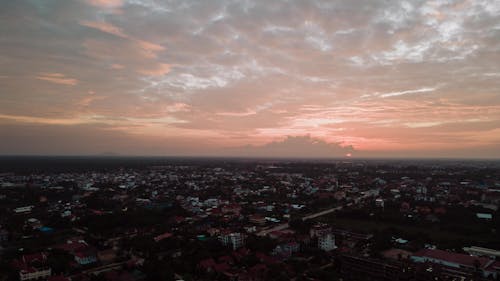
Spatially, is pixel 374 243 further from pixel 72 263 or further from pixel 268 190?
pixel 268 190

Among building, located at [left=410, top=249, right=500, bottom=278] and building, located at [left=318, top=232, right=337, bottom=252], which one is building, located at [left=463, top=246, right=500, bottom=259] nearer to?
building, located at [left=410, top=249, right=500, bottom=278]

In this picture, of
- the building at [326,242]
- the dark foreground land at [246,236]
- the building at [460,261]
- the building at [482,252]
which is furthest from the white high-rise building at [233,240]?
the building at [482,252]

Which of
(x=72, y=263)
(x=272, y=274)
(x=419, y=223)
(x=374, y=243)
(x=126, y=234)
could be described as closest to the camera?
(x=272, y=274)

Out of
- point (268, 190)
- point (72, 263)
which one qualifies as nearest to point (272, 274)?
point (72, 263)

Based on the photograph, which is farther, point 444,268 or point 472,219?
point 472,219

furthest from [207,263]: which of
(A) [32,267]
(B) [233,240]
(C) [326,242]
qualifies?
(A) [32,267]

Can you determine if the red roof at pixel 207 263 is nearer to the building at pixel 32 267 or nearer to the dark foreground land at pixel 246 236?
the dark foreground land at pixel 246 236

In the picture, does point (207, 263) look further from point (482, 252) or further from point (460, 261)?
point (482, 252)
